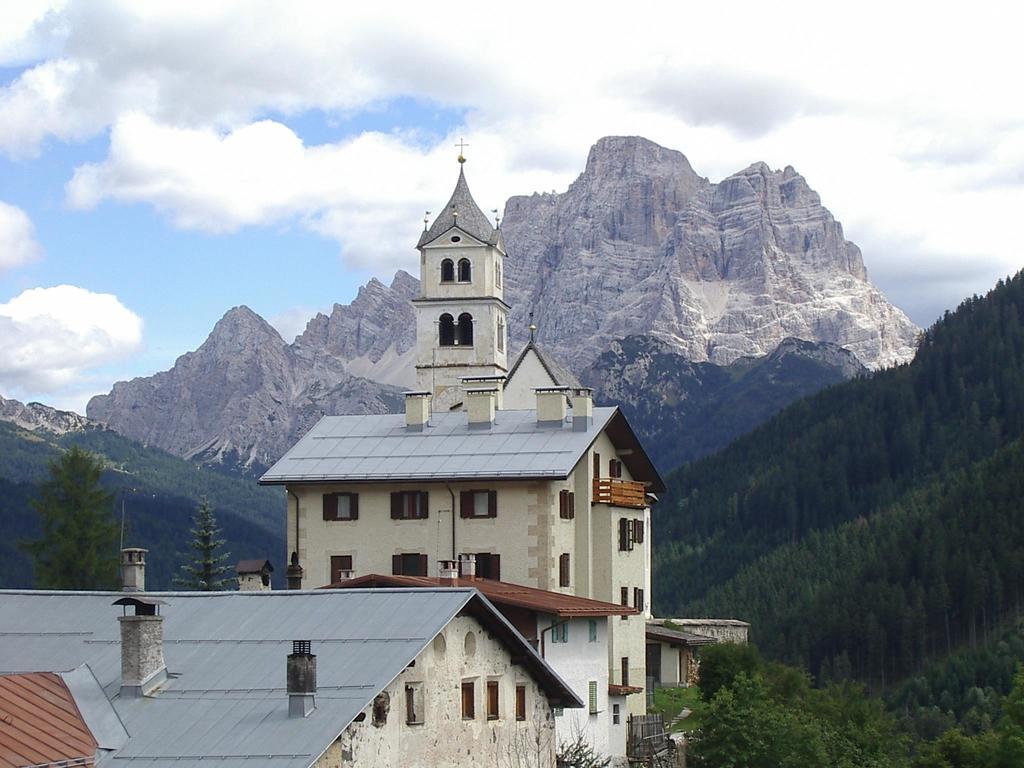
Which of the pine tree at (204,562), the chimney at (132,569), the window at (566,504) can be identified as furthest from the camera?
the pine tree at (204,562)

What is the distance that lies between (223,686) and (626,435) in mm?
37428

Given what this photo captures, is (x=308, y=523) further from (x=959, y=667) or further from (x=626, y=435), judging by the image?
(x=959, y=667)

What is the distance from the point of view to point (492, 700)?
44250mm

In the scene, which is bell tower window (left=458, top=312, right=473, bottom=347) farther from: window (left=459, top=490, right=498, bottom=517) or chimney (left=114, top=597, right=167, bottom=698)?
chimney (left=114, top=597, right=167, bottom=698)

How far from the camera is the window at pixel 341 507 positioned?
72500 millimetres

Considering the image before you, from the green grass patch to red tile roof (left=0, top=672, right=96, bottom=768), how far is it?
29080mm

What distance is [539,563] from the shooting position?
68875 mm

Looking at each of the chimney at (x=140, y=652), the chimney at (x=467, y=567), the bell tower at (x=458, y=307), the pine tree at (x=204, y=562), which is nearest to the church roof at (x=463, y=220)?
the bell tower at (x=458, y=307)

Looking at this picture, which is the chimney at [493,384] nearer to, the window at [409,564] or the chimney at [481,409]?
the chimney at [481,409]

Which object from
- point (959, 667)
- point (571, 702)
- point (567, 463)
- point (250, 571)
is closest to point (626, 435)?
point (567, 463)

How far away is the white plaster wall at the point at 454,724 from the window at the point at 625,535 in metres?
25.9

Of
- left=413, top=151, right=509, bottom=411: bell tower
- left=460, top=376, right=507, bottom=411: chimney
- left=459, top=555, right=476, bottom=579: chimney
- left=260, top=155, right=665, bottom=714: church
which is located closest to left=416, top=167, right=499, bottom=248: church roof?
left=413, top=151, right=509, bottom=411: bell tower

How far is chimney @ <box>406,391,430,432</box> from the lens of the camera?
251 feet

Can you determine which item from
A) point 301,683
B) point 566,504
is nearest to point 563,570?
point 566,504
